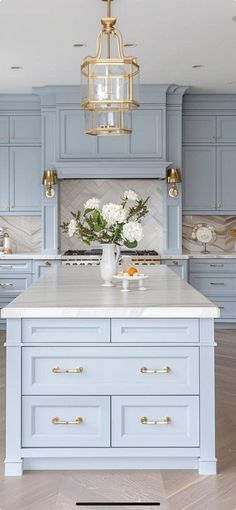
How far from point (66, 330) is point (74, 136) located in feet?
13.7

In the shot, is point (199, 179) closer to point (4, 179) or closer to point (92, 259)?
point (92, 259)

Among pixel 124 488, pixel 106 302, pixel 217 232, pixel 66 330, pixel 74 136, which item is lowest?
pixel 124 488

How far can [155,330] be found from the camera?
9.89 ft

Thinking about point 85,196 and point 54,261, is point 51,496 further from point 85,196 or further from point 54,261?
point 85,196

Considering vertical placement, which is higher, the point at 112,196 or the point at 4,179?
the point at 4,179

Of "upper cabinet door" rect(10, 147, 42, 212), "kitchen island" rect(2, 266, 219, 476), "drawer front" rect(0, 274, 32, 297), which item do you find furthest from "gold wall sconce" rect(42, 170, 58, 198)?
"kitchen island" rect(2, 266, 219, 476)

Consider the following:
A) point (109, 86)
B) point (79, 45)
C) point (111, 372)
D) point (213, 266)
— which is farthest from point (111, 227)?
point (213, 266)

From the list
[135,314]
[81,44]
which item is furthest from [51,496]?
[81,44]

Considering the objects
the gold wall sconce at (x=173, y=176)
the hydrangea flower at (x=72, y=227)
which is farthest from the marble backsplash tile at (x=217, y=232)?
the hydrangea flower at (x=72, y=227)

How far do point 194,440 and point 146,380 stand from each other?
1.18 ft

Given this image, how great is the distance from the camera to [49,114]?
694cm

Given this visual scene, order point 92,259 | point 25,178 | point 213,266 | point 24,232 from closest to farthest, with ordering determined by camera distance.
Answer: point 92,259 < point 213,266 < point 25,178 < point 24,232

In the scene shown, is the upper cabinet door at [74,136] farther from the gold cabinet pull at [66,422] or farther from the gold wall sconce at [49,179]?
the gold cabinet pull at [66,422]

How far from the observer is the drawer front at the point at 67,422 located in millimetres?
3021
